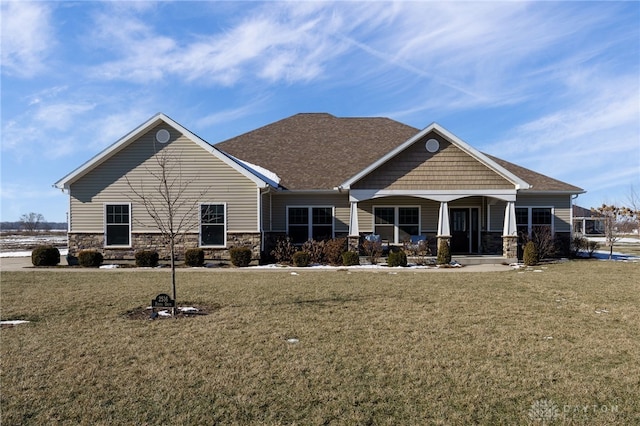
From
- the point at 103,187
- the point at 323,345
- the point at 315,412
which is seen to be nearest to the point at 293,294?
the point at 323,345

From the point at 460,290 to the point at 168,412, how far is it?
8041 millimetres

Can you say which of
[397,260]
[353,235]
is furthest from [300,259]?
[397,260]

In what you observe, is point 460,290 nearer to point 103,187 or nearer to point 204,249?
point 204,249

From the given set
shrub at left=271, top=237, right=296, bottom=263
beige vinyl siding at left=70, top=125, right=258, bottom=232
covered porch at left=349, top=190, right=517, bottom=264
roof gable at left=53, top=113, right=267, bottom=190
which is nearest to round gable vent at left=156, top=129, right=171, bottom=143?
beige vinyl siding at left=70, top=125, right=258, bottom=232

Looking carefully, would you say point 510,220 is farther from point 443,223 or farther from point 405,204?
point 405,204

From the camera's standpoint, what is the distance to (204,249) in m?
17.0

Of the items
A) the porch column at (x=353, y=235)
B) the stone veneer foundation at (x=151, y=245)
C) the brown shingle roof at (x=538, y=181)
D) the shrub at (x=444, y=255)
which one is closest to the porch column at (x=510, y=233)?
the brown shingle roof at (x=538, y=181)

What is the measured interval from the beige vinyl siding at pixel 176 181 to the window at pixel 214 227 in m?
0.21

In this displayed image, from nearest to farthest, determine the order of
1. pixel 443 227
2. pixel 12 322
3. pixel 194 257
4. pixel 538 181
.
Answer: pixel 12 322 → pixel 194 257 → pixel 443 227 → pixel 538 181

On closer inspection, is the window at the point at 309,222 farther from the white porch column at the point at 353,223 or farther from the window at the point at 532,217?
the window at the point at 532,217

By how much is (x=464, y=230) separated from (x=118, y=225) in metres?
15.2

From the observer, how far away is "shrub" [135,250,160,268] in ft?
52.4

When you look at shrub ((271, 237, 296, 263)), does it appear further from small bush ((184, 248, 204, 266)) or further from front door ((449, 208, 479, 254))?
front door ((449, 208, 479, 254))

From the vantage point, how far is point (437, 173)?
56.9 feet
